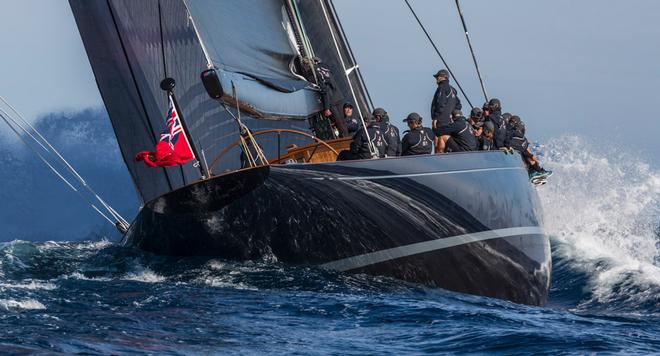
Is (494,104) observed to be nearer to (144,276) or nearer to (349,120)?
(349,120)

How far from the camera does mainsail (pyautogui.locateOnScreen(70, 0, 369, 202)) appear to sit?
12297 mm

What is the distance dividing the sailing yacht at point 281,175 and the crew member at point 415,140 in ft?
1.32

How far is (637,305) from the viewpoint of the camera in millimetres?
12344

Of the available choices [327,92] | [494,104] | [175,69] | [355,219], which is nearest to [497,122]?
[494,104]

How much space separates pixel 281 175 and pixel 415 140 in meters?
2.25

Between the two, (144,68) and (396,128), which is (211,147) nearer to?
(144,68)

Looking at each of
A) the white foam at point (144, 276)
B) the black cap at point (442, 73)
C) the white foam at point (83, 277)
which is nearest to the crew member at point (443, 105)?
the black cap at point (442, 73)

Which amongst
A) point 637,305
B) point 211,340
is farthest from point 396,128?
point 211,340

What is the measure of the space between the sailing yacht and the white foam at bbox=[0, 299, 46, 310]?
1.67m

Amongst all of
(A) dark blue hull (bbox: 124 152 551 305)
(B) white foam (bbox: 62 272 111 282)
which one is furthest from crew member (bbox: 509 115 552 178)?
(B) white foam (bbox: 62 272 111 282)

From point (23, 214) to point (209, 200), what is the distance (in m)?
27.2

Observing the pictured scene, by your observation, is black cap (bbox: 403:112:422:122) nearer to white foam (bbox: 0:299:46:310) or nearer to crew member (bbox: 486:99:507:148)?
crew member (bbox: 486:99:507:148)

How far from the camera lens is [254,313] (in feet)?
28.4

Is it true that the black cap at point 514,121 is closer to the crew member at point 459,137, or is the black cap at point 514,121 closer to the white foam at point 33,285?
the crew member at point 459,137
